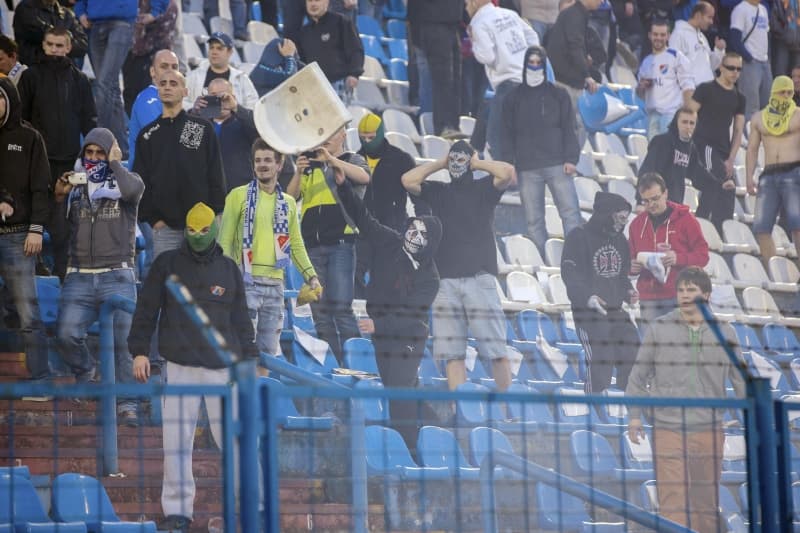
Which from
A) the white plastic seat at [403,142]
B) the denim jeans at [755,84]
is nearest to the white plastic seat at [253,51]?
the white plastic seat at [403,142]

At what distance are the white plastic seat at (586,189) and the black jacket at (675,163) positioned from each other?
1.25 feet

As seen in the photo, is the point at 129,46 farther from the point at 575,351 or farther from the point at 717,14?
the point at 717,14

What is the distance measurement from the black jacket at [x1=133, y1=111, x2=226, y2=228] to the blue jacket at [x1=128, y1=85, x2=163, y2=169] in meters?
0.37

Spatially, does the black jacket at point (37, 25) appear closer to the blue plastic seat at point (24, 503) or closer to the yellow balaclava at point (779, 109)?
the blue plastic seat at point (24, 503)

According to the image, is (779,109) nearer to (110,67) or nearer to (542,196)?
(542,196)

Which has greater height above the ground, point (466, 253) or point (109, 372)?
point (466, 253)

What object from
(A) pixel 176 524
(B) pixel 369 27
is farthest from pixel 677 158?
(A) pixel 176 524

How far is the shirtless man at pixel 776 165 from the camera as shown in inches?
466

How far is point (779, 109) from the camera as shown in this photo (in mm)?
12219

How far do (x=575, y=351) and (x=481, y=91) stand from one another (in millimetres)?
2291

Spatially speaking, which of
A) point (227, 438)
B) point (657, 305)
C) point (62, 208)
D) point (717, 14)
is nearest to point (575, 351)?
point (657, 305)

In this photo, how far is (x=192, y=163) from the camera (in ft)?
26.0

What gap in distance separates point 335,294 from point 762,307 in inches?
165

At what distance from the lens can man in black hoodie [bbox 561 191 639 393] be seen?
9.47 metres
